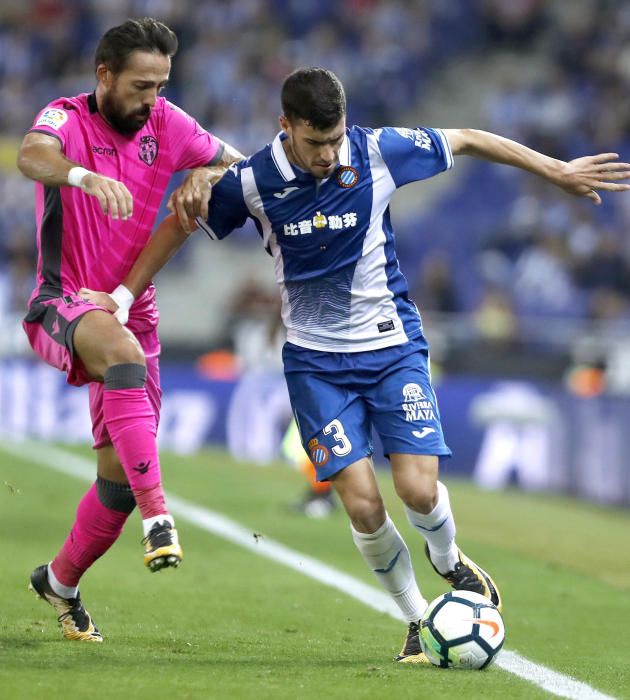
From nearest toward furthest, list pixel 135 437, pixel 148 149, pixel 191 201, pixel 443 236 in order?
pixel 135 437 → pixel 191 201 → pixel 148 149 → pixel 443 236

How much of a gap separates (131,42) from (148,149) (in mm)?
619

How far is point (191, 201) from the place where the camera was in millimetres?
6090

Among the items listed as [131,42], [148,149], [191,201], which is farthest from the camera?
[148,149]

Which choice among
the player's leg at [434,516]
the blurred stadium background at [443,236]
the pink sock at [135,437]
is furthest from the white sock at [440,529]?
the blurred stadium background at [443,236]

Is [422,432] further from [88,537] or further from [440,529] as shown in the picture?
[88,537]

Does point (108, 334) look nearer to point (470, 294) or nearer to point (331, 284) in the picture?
point (331, 284)

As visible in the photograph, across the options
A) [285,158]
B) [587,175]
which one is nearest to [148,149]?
[285,158]

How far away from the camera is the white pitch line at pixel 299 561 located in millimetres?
5668

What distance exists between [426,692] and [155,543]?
114 centimetres

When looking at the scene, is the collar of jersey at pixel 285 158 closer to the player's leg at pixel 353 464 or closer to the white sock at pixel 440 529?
the player's leg at pixel 353 464

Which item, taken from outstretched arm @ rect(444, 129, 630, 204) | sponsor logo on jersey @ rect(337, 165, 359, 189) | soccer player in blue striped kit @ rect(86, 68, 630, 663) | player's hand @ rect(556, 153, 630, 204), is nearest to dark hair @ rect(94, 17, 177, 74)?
soccer player in blue striped kit @ rect(86, 68, 630, 663)

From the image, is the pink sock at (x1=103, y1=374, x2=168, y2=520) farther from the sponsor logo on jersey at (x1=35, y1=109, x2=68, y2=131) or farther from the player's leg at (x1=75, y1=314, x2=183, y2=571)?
the sponsor logo on jersey at (x1=35, y1=109, x2=68, y2=131)

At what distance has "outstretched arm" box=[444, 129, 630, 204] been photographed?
20.7 ft

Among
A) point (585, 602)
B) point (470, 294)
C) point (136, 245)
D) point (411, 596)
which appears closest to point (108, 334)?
point (136, 245)
